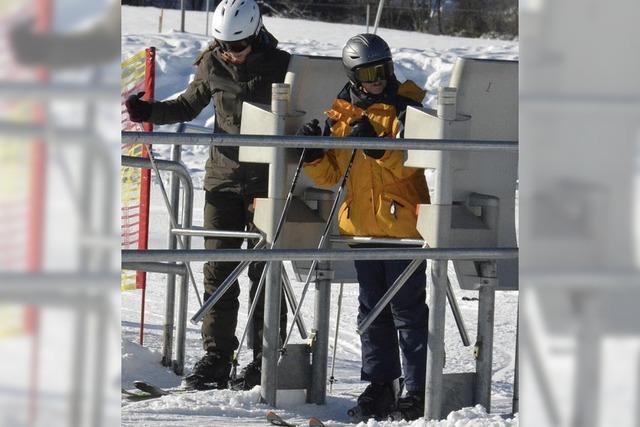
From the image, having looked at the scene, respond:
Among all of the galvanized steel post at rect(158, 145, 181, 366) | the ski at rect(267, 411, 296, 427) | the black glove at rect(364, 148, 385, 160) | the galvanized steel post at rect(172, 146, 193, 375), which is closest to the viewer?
the ski at rect(267, 411, 296, 427)

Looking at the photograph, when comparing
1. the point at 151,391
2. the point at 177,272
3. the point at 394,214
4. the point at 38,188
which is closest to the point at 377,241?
the point at 394,214

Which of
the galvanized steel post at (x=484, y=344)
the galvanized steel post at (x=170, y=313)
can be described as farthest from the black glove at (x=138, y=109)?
the galvanized steel post at (x=484, y=344)

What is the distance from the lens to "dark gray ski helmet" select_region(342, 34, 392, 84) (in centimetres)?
503

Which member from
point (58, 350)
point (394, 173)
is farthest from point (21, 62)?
point (394, 173)

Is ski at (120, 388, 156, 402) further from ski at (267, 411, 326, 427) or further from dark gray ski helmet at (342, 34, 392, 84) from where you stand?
dark gray ski helmet at (342, 34, 392, 84)

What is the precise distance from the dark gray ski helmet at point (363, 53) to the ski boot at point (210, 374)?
1501mm

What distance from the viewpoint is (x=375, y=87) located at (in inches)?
199

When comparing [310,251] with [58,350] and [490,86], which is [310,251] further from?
[58,350]

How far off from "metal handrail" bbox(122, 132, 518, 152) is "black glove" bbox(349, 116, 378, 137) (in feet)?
1.39

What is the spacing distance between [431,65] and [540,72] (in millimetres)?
20961

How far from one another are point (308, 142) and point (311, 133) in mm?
609

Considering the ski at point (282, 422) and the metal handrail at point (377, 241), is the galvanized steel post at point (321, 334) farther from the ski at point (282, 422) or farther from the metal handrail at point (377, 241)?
the ski at point (282, 422)

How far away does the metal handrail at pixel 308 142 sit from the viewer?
4.11 metres

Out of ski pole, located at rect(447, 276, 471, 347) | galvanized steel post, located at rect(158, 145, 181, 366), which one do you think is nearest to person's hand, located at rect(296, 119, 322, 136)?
ski pole, located at rect(447, 276, 471, 347)
